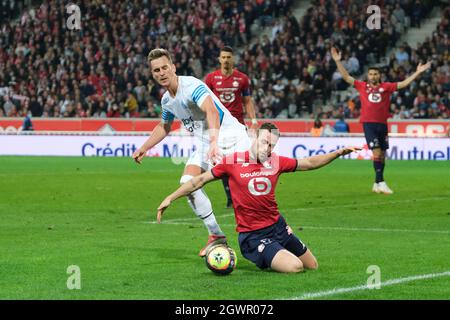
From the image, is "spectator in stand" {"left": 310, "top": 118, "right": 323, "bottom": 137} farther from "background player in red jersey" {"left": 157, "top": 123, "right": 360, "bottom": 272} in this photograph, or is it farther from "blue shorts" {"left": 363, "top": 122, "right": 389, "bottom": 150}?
"background player in red jersey" {"left": 157, "top": 123, "right": 360, "bottom": 272}

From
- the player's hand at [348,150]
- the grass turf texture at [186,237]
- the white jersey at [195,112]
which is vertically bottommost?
the grass turf texture at [186,237]

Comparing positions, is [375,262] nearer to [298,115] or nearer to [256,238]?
[256,238]

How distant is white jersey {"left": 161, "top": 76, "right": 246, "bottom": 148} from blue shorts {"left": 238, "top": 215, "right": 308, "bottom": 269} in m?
1.99

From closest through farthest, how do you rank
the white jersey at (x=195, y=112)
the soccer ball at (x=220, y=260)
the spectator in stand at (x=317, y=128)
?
the soccer ball at (x=220, y=260) → the white jersey at (x=195, y=112) → the spectator in stand at (x=317, y=128)

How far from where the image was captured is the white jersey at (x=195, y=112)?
1196 cm

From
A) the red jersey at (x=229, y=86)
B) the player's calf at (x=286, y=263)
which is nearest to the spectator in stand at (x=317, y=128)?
the red jersey at (x=229, y=86)

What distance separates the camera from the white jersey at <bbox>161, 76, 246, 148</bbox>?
12.0 m

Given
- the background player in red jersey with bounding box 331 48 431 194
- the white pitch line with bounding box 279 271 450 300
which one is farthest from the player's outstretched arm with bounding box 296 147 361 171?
the background player in red jersey with bounding box 331 48 431 194

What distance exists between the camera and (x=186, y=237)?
13680 mm

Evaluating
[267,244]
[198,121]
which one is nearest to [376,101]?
[198,121]

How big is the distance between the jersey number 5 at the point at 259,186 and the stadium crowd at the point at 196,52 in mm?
26213

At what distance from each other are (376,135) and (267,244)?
11216 millimetres

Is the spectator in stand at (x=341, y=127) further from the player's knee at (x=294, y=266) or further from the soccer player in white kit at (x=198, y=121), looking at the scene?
the player's knee at (x=294, y=266)

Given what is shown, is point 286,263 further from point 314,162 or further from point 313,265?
point 314,162
